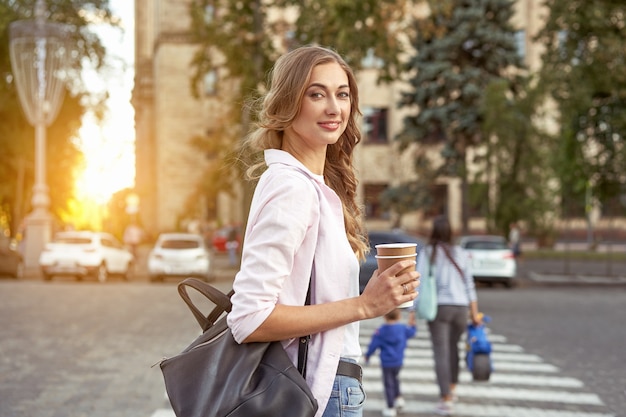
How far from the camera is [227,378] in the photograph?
248cm

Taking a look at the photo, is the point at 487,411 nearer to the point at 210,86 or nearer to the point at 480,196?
the point at 480,196

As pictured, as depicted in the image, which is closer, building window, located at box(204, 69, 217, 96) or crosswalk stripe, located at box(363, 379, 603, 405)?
crosswalk stripe, located at box(363, 379, 603, 405)

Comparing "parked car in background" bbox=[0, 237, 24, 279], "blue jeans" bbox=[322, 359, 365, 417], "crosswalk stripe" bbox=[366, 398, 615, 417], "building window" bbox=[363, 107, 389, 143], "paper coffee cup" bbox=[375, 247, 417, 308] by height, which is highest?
"building window" bbox=[363, 107, 389, 143]

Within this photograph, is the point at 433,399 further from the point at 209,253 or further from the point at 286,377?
the point at 209,253

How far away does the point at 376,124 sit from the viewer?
2163 inches

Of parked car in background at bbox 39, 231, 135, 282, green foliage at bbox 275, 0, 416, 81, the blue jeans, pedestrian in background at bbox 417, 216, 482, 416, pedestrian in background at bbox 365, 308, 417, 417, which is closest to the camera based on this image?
the blue jeans

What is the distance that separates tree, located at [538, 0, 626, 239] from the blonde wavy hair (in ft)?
83.9

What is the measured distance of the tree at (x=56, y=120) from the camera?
118 ft

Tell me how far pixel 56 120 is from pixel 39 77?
14.2 metres

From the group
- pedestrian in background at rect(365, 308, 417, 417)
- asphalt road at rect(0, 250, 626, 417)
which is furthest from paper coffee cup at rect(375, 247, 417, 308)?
asphalt road at rect(0, 250, 626, 417)

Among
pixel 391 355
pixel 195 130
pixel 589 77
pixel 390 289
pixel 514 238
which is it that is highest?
pixel 589 77

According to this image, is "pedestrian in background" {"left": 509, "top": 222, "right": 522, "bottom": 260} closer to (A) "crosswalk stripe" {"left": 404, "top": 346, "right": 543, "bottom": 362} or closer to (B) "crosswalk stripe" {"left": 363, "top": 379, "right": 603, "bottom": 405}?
(A) "crosswalk stripe" {"left": 404, "top": 346, "right": 543, "bottom": 362}

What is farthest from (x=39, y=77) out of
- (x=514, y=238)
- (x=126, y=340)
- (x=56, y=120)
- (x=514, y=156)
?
(x=126, y=340)

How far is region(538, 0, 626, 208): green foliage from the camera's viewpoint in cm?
2736
